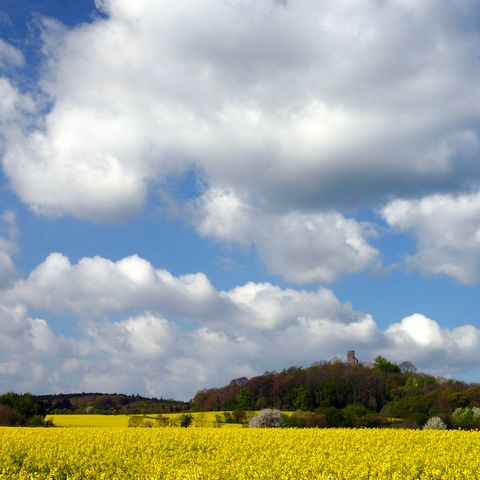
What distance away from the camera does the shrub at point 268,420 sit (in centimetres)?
5453

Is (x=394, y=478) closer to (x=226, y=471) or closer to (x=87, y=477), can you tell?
(x=226, y=471)

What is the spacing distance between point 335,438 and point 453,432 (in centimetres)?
712

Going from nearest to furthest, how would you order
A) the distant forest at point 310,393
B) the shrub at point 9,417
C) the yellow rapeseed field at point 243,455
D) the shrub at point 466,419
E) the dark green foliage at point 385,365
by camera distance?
the yellow rapeseed field at point 243,455 < the shrub at point 466,419 < the shrub at point 9,417 < the distant forest at point 310,393 < the dark green foliage at point 385,365

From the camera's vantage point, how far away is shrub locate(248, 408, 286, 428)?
179ft

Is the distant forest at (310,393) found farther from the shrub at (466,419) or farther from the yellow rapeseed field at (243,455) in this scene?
the yellow rapeseed field at (243,455)

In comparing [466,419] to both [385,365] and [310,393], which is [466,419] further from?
[385,365]

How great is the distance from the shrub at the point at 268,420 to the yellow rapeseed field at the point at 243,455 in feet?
59.9

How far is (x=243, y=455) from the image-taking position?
2522 cm

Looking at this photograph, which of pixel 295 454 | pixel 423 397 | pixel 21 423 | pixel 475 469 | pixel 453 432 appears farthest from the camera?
pixel 423 397

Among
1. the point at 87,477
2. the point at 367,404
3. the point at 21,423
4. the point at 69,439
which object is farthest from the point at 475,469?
the point at 367,404

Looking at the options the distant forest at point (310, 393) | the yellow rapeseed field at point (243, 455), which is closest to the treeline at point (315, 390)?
the distant forest at point (310, 393)

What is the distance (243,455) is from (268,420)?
100 ft

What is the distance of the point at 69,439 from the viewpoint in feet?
111

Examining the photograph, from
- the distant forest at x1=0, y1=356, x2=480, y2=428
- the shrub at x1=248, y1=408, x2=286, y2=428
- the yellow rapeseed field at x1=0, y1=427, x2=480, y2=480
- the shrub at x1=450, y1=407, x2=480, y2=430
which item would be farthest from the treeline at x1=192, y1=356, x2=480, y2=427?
the yellow rapeseed field at x1=0, y1=427, x2=480, y2=480
